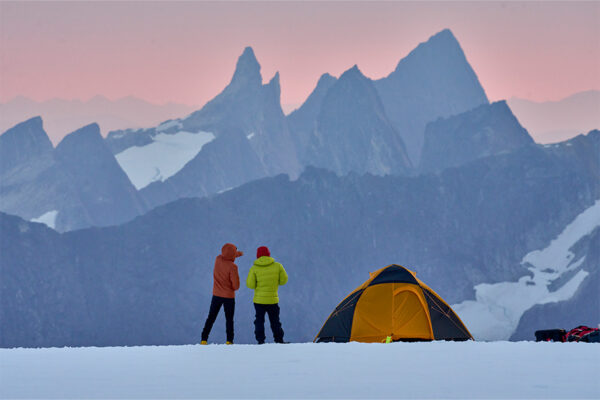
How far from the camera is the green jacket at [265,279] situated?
61.0 feet

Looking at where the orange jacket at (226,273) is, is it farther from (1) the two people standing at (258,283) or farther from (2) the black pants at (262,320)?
(2) the black pants at (262,320)

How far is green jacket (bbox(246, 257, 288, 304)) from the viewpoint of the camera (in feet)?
61.0

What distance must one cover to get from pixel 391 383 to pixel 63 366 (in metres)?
5.34

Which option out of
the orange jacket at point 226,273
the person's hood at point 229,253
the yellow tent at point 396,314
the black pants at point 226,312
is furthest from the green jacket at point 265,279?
the yellow tent at point 396,314

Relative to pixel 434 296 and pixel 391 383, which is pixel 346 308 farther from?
pixel 391 383

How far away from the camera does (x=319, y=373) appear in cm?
1167

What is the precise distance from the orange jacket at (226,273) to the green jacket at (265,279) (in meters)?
0.41

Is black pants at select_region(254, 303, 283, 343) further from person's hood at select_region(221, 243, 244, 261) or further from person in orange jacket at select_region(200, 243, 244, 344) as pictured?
person's hood at select_region(221, 243, 244, 261)

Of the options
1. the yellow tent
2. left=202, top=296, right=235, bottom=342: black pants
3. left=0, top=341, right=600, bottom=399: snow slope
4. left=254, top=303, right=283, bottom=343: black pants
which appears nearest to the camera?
left=0, top=341, right=600, bottom=399: snow slope

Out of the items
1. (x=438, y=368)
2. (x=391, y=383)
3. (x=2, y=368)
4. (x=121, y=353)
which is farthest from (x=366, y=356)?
(x=2, y=368)

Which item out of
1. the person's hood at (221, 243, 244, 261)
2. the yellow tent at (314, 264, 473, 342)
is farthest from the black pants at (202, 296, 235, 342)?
the yellow tent at (314, 264, 473, 342)

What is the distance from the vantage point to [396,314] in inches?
968

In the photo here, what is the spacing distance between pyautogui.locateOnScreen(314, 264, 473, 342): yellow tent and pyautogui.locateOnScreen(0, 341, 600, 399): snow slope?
8124mm

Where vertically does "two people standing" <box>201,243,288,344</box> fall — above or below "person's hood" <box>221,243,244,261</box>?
below
